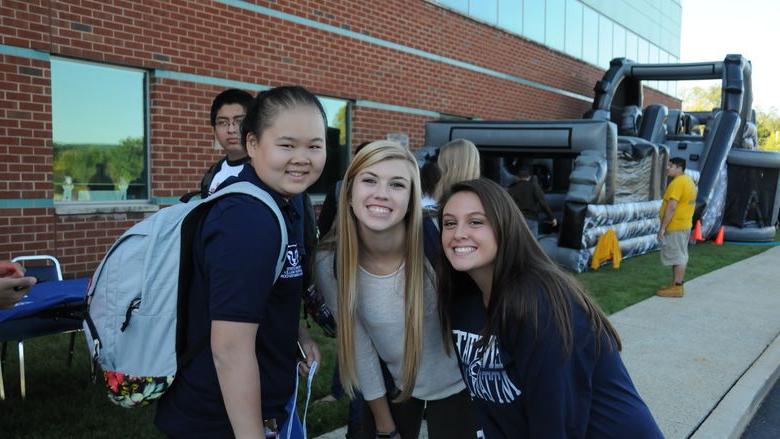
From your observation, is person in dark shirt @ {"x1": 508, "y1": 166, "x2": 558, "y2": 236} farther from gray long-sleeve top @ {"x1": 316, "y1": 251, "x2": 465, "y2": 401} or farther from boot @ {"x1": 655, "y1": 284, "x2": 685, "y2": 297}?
gray long-sleeve top @ {"x1": 316, "y1": 251, "x2": 465, "y2": 401}

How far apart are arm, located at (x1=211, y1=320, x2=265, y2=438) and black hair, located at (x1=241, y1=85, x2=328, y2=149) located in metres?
0.56

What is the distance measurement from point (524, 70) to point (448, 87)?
3.25 m

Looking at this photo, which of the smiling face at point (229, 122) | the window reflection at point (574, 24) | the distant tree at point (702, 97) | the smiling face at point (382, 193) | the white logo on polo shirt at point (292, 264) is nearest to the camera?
the white logo on polo shirt at point (292, 264)

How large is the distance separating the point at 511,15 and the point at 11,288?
44.6 ft

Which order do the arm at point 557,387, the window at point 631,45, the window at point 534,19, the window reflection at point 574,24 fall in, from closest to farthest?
the arm at point 557,387
the window reflection at point 574,24
the window at point 534,19
the window at point 631,45

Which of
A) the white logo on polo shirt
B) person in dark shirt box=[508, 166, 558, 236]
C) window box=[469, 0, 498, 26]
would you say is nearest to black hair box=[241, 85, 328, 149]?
the white logo on polo shirt

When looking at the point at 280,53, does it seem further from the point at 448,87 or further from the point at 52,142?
the point at 448,87

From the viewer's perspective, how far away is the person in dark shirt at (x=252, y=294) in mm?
1429

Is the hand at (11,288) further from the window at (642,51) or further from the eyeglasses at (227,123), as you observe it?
the window at (642,51)

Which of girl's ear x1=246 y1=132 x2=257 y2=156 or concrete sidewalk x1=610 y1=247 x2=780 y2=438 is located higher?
girl's ear x1=246 y1=132 x2=257 y2=156

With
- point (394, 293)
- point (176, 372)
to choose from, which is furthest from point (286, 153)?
point (394, 293)

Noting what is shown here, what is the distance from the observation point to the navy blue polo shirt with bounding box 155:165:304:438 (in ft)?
4.66

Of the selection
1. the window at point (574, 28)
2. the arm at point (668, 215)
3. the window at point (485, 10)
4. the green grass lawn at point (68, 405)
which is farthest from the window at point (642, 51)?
the green grass lawn at point (68, 405)

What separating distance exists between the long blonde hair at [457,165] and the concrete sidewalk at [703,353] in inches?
82.9
